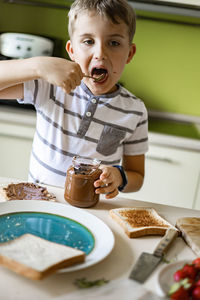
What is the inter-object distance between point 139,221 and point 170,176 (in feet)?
4.32

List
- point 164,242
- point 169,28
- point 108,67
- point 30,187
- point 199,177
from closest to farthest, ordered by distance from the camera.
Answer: point 164,242, point 30,187, point 108,67, point 199,177, point 169,28

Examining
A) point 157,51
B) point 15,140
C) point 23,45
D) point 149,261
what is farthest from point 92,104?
point 157,51

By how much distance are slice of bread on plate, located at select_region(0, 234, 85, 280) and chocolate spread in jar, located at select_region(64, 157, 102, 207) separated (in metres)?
0.24

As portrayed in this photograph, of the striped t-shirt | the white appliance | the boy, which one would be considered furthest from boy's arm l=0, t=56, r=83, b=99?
Answer: the white appliance

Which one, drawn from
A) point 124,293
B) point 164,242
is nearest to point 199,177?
point 164,242

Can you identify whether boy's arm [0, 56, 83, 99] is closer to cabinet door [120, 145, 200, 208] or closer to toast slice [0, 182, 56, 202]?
toast slice [0, 182, 56, 202]

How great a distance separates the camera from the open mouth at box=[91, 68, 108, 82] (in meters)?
1.19

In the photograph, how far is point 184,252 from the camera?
2.60 ft

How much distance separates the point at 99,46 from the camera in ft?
3.78

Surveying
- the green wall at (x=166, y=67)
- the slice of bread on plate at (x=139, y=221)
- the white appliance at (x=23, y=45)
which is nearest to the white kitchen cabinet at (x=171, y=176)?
the green wall at (x=166, y=67)

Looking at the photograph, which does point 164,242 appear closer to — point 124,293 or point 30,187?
point 124,293

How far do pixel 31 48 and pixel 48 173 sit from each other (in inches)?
47.3

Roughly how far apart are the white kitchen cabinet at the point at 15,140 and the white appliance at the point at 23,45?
37cm

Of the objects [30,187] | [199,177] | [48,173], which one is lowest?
[199,177]
